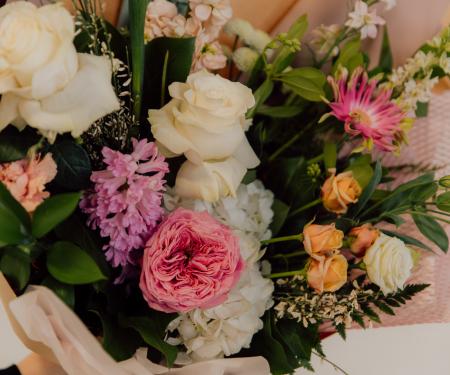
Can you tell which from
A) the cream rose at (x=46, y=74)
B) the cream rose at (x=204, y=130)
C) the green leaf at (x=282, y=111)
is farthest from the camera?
the green leaf at (x=282, y=111)

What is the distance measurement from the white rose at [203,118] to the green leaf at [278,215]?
0.56ft

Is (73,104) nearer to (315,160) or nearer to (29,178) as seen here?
Result: (29,178)

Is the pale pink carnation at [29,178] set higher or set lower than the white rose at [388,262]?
higher

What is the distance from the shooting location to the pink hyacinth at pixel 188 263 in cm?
56

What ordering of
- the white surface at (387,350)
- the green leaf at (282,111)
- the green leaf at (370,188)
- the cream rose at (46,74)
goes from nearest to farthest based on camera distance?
the cream rose at (46,74), the green leaf at (370,188), the green leaf at (282,111), the white surface at (387,350)

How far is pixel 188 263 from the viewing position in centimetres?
58

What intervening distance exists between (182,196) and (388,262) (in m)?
0.25

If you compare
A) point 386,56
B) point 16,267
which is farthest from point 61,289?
point 386,56

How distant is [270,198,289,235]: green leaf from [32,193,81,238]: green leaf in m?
0.32

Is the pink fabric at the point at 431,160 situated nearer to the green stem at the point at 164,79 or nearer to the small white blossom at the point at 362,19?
the small white blossom at the point at 362,19

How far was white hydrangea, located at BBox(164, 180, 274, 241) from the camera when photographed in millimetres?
642

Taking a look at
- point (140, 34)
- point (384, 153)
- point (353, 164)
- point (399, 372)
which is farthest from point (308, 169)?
point (399, 372)

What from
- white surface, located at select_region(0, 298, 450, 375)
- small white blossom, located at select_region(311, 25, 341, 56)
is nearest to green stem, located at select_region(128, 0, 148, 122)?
small white blossom, located at select_region(311, 25, 341, 56)

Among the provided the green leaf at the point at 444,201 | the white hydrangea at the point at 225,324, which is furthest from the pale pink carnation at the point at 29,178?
the green leaf at the point at 444,201
